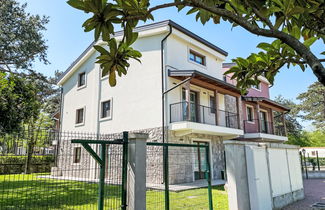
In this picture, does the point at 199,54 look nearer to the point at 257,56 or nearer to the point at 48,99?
the point at 257,56

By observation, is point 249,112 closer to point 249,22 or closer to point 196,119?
point 196,119

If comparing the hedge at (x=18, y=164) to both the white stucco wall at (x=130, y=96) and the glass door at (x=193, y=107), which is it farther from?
the glass door at (x=193, y=107)

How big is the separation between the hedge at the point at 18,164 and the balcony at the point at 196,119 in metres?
8.36

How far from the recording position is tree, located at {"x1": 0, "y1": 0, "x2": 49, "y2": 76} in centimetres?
1711

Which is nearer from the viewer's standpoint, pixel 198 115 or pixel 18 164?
A: pixel 18 164

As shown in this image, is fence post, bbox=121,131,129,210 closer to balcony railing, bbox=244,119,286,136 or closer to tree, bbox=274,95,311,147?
balcony railing, bbox=244,119,286,136

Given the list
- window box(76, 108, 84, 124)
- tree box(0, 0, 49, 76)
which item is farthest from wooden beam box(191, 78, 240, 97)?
tree box(0, 0, 49, 76)

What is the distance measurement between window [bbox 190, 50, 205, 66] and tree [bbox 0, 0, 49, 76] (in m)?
11.7

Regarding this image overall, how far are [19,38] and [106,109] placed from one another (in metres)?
8.57

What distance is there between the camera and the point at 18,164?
3.69 metres

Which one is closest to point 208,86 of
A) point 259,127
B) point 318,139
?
point 259,127

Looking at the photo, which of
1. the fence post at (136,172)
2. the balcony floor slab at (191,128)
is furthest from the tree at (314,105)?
the fence post at (136,172)

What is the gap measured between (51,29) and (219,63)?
13.6 metres

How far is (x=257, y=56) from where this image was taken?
2887 millimetres
